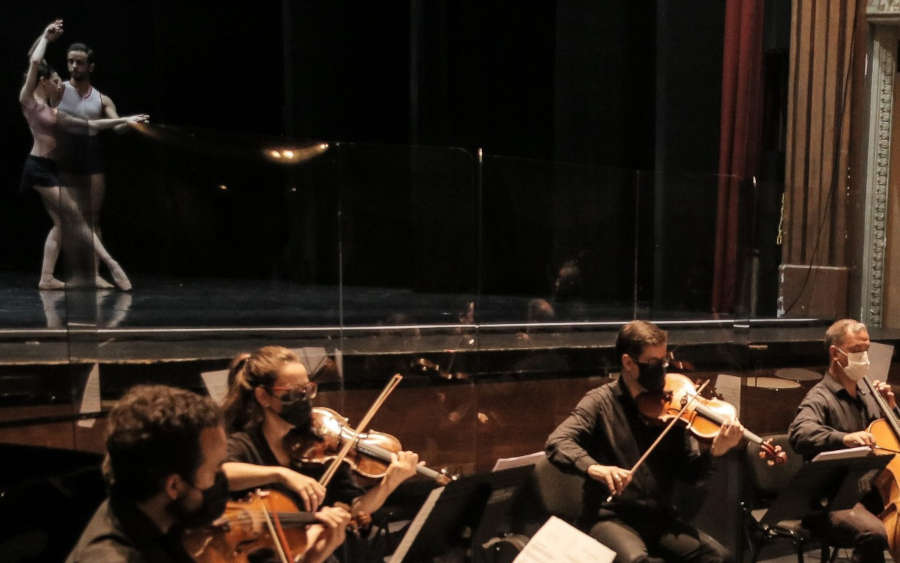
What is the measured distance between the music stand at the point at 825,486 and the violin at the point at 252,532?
70.6 inches

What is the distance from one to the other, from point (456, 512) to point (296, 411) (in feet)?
1.91

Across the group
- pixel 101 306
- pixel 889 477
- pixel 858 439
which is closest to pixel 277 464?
pixel 101 306

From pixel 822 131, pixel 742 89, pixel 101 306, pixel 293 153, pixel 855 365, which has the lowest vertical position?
pixel 855 365

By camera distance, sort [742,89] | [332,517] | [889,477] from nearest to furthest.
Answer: [332,517]
[889,477]
[742,89]

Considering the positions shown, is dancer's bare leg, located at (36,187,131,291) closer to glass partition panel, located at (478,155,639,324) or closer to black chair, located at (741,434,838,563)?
glass partition panel, located at (478,155,639,324)

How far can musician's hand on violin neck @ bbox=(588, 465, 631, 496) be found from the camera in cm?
302

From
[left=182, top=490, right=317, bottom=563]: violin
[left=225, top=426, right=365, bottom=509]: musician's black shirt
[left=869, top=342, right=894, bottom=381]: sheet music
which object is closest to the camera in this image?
[left=182, top=490, right=317, bottom=563]: violin

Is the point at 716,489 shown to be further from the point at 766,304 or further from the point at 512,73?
the point at 512,73

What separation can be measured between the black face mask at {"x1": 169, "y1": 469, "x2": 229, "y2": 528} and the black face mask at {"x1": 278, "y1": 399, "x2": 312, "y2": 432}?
67cm

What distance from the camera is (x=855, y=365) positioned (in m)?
3.83

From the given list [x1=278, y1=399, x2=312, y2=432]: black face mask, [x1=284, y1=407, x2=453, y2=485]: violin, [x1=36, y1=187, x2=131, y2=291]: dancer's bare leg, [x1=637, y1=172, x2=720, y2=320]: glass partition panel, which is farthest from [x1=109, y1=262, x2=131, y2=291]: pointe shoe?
[x1=637, y1=172, x2=720, y2=320]: glass partition panel

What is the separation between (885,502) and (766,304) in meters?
2.71

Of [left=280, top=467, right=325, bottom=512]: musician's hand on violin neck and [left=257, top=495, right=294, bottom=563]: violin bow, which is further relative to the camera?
[left=280, top=467, right=325, bottom=512]: musician's hand on violin neck

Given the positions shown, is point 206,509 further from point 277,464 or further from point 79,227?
point 79,227
